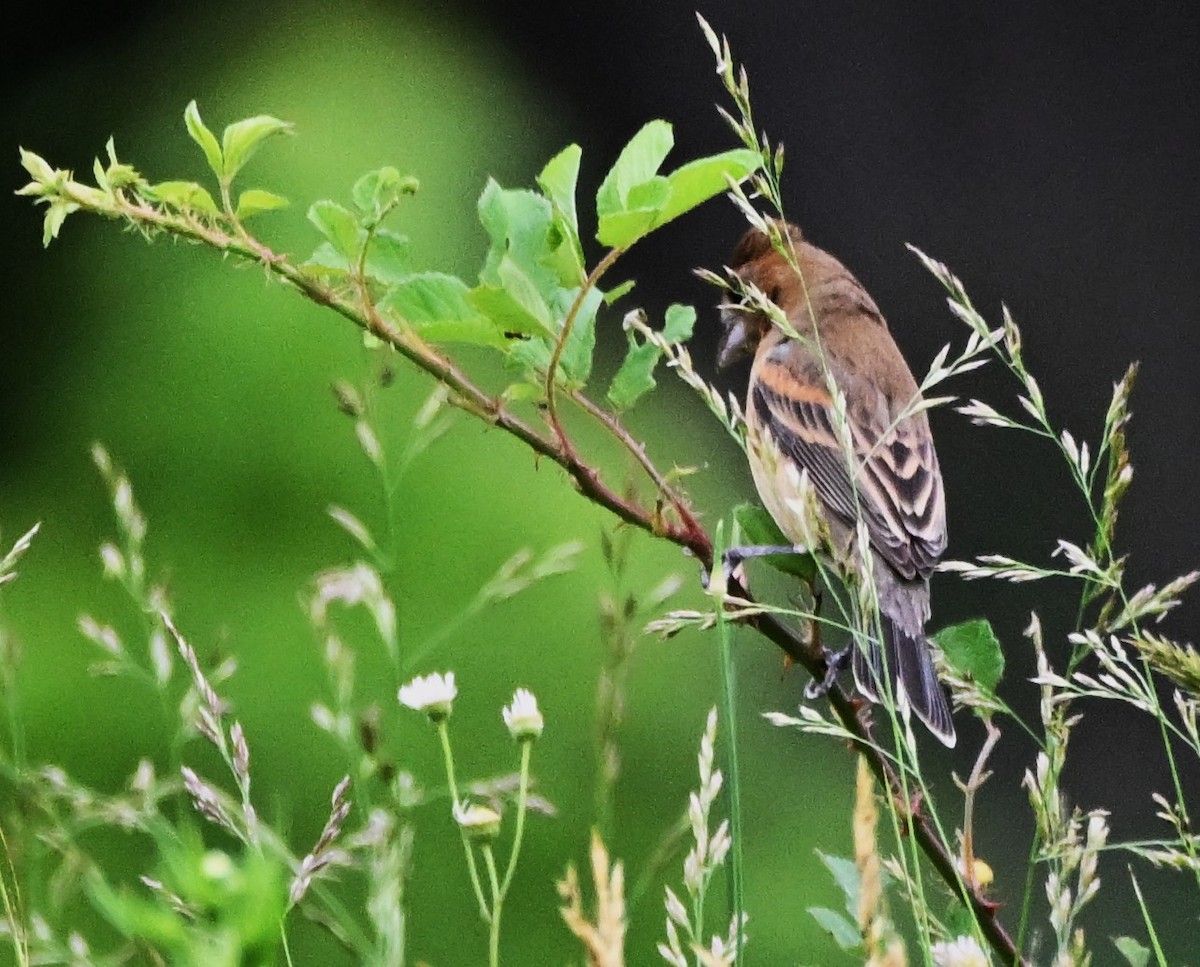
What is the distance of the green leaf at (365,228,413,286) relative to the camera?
1.15m

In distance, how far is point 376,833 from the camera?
3.64ft

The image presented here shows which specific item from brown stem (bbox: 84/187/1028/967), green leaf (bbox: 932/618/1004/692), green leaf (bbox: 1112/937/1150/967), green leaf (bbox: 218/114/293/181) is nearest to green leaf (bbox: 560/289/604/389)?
brown stem (bbox: 84/187/1028/967)

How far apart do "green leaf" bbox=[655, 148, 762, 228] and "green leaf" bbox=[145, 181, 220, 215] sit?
1.02 feet

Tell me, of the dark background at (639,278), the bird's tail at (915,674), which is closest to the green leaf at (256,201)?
the bird's tail at (915,674)

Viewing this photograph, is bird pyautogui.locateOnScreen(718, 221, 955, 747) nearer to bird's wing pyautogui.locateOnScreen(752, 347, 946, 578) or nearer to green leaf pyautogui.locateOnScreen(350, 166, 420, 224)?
bird's wing pyautogui.locateOnScreen(752, 347, 946, 578)

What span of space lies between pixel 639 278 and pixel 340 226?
15.1ft

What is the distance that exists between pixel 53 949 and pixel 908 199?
192 inches

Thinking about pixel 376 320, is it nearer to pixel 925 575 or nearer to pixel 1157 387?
pixel 925 575

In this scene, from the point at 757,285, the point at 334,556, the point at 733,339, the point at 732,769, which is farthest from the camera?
the point at 334,556

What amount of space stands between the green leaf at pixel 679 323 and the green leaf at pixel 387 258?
20 centimetres

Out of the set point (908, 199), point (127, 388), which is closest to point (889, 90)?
point (908, 199)

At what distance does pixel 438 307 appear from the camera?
44.0 inches

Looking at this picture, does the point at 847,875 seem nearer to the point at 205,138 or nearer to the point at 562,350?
the point at 562,350

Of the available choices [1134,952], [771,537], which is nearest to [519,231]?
[771,537]
